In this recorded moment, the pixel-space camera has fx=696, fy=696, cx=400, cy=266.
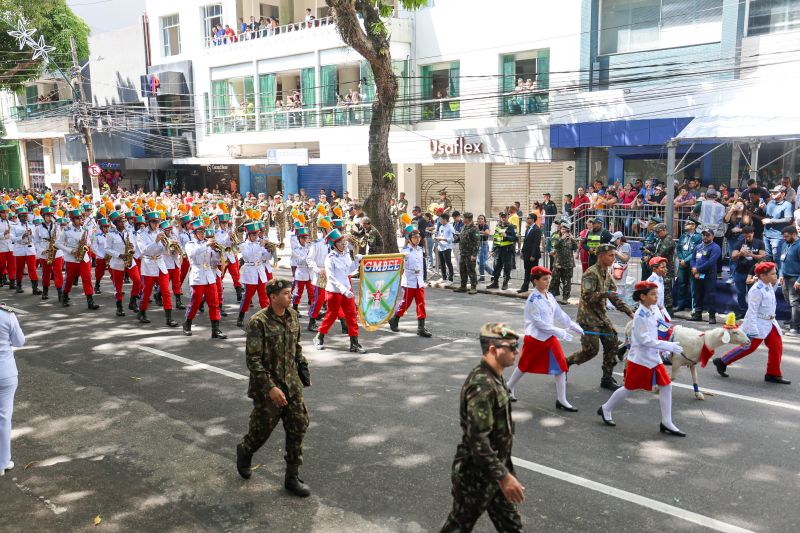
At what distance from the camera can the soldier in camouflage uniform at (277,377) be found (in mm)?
5652

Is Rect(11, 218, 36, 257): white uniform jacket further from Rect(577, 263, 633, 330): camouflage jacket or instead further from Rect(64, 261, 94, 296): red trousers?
Rect(577, 263, 633, 330): camouflage jacket

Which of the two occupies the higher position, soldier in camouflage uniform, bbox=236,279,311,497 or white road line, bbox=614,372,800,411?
soldier in camouflage uniform, bbox=236,279,311,497

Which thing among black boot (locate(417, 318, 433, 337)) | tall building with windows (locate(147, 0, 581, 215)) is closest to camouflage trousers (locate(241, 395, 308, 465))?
black boot (locate(417, 318, 433, 337))

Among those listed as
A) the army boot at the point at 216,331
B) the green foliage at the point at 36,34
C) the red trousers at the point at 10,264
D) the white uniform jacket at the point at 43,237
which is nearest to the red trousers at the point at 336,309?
the army boot at the point at 216,331

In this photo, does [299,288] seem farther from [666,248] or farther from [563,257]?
[666,248]

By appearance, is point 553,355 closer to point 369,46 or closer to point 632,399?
point 632,399

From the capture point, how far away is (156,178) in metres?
41.7

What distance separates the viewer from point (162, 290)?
1242 centimetres

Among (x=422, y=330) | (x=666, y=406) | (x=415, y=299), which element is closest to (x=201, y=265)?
(x=415, y=299)

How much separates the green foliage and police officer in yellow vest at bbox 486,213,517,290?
2683 centimetres

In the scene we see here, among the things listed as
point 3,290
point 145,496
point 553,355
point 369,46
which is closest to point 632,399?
point 553,355

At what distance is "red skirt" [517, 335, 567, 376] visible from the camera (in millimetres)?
7660

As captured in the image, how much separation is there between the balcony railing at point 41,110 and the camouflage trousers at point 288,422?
147ft

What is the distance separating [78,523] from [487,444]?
3.41 m
